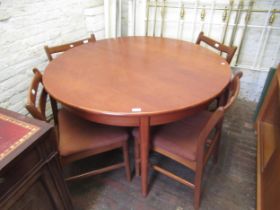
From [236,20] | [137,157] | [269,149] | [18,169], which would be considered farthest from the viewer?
[236,20]

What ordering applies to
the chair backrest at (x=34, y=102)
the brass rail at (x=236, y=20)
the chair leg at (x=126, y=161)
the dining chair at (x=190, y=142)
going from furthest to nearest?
the brass rail at (x=236, y=20)
the chair leg at (x=126, y=161)
the dining chair at (x=190, y=142)
the chair backrest at (x=34, y=102)

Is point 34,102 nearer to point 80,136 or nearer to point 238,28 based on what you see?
point 80,136

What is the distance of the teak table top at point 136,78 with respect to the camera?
3.53 feet

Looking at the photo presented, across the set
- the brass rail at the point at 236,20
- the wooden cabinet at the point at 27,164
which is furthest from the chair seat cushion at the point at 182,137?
the brass rail at the point at 236,20

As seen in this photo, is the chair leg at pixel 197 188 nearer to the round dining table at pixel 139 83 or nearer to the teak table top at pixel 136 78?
the round dining table at pixel 139 83

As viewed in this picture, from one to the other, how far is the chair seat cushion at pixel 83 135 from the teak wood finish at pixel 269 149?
2.88ft

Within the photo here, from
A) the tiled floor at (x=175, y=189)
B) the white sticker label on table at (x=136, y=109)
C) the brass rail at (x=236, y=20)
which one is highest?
the brass rail at (x=236, y=20)

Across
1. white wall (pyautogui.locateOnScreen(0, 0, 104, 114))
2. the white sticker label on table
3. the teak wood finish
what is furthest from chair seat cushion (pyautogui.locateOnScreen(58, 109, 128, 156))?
the teak wood finish

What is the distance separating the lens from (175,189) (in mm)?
1502

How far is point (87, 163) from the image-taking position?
168 cm

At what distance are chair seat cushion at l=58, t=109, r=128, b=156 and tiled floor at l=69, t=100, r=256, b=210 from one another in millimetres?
422

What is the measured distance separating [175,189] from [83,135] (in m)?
0.75

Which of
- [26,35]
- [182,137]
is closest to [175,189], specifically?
[182,137]

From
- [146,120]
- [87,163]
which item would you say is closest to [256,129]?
[146,120]
